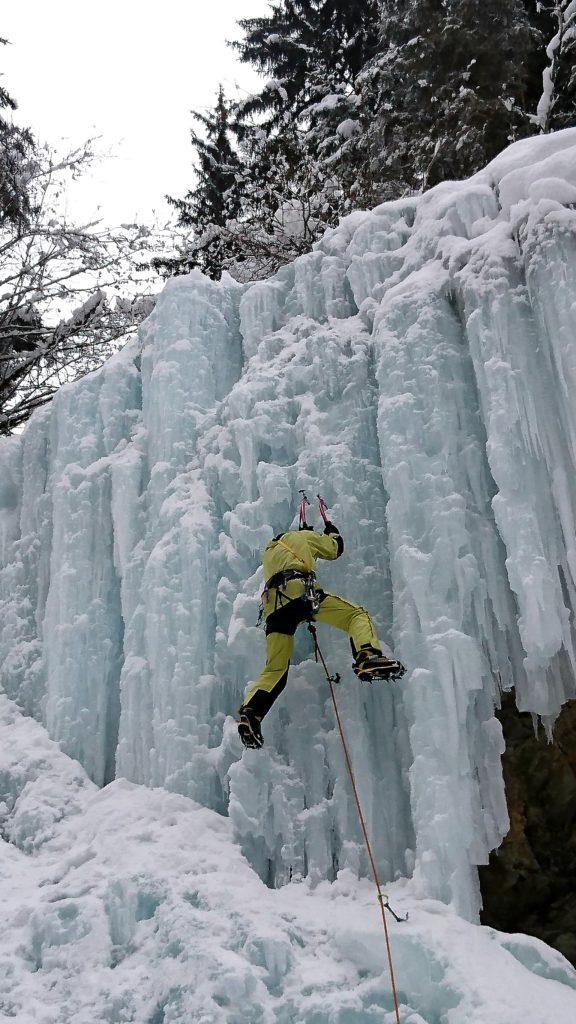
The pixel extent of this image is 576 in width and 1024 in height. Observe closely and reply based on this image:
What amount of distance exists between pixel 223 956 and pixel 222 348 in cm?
442

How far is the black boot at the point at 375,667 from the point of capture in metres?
3.90

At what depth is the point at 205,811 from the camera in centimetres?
453

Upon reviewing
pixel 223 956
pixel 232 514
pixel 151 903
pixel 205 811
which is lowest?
pixel 223 956

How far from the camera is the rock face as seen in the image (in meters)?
5.37

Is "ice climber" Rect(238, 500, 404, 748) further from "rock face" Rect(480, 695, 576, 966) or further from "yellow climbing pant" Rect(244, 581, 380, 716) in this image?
"rock face" Rect(480, 695, 576, 966)

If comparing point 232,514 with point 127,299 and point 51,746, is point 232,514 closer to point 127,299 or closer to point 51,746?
point 51,746

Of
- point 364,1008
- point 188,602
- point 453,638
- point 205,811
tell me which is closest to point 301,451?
point 188,602

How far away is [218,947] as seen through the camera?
11.4 ft

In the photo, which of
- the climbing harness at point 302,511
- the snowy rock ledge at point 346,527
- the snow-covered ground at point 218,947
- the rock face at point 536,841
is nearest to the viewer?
the snow-covered ground at point 218,947

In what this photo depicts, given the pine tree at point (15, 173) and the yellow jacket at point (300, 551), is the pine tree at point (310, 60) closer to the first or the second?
the pine tree at point (15, 173)

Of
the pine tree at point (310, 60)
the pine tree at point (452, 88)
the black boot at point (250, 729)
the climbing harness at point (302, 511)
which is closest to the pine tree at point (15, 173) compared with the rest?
the pine tree at point (310, 60)

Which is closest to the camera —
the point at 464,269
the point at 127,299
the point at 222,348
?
the point at 464,269

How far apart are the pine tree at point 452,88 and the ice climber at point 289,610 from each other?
20.5 ft

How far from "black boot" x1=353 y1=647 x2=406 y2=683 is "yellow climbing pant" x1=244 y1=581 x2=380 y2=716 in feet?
0.53
